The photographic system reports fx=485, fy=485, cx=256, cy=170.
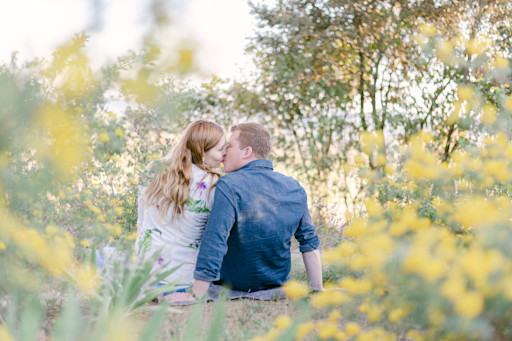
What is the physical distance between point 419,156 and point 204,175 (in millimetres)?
1382

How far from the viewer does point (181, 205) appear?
2.93 m

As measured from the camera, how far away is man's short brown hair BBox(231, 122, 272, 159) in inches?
121

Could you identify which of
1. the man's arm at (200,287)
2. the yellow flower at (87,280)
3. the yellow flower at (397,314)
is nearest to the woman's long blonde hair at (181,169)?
the man's arm at (200,287)

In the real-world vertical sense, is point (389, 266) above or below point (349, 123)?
below

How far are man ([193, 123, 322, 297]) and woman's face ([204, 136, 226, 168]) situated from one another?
61mm

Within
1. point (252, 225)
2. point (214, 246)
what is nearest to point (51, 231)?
point (214, 246)

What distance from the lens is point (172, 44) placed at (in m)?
1.31

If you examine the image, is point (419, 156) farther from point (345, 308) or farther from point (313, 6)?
point (313, 6)

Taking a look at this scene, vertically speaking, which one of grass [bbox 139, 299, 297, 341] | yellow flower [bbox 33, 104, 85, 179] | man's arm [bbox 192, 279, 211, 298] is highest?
yellow flower [bbox 33, 104, 85, 179]

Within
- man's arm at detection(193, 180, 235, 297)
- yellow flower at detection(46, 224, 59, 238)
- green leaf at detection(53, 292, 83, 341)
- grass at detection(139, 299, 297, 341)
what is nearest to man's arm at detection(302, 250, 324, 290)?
grass at detection(139, 299, 297, 341)

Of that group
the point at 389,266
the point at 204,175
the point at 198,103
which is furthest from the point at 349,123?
the point at 389,266

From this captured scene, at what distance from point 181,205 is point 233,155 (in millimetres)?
473

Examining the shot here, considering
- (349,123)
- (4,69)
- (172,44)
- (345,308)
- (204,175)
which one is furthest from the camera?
(349,123)

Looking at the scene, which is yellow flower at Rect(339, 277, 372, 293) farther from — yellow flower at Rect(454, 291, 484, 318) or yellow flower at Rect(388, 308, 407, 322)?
yellow flower at Rect(454, 291, 484, 318)
